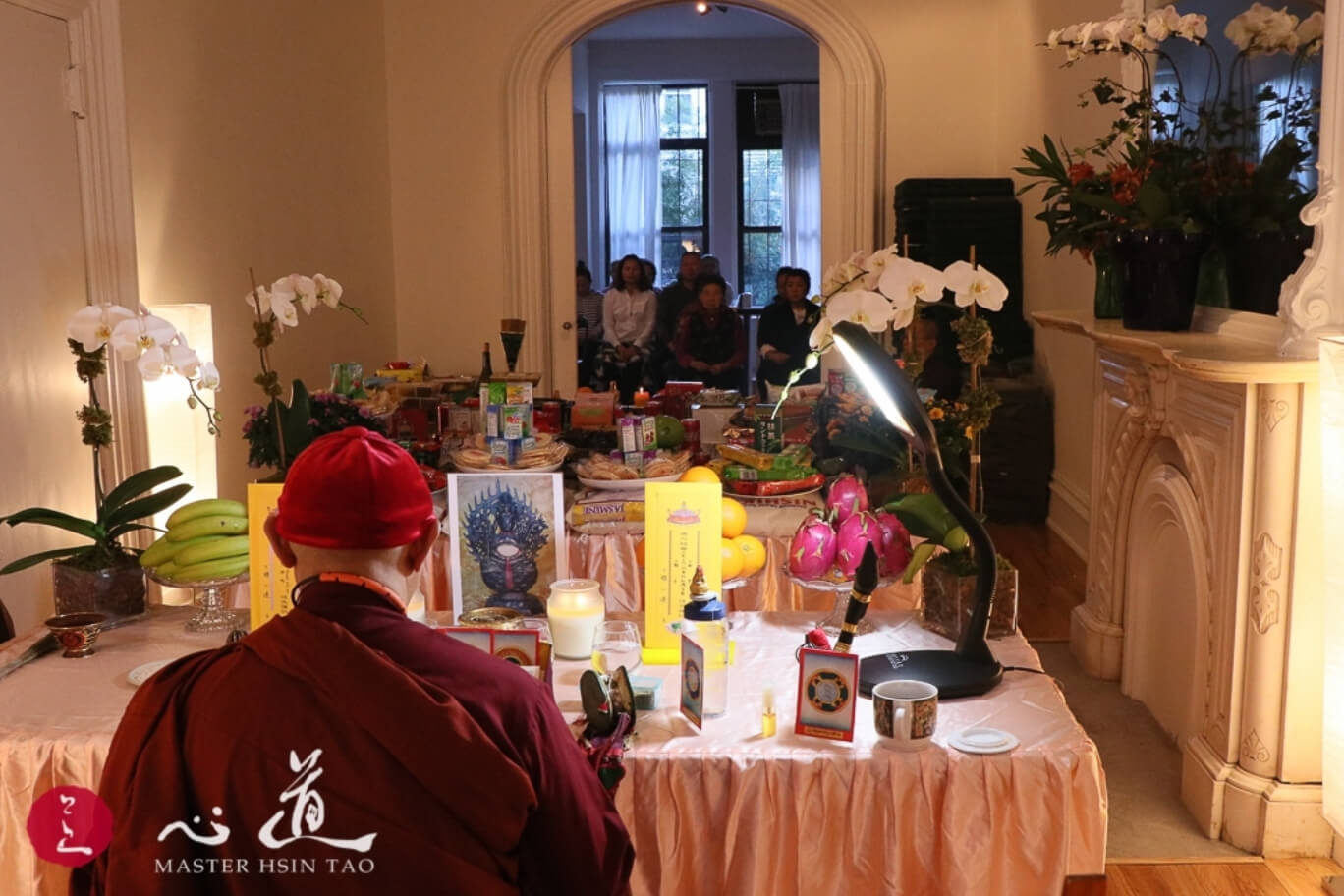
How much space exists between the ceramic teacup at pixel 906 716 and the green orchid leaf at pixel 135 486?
1.64m

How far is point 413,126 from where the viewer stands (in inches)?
301

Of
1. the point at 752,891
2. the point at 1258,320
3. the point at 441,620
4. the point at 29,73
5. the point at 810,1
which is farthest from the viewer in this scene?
the point at 810,1

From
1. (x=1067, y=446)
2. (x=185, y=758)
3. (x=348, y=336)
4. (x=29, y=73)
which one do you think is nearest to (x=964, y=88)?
(x=1067, y=446)

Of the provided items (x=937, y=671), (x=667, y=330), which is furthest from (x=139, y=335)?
(x=667, y=330)

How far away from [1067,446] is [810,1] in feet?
9.34

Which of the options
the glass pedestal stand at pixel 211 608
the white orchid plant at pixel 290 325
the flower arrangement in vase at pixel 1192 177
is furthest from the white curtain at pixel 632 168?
the glass pedestal stand at pixel 211 608

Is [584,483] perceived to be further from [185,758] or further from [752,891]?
[185,758]

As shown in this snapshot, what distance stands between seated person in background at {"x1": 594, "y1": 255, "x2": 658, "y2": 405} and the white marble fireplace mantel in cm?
616

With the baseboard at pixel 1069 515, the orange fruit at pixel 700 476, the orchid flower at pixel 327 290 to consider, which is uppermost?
the orchid flower at pixel 327 290

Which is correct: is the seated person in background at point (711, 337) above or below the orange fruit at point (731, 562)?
above

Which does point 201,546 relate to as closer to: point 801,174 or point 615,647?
point 615,647

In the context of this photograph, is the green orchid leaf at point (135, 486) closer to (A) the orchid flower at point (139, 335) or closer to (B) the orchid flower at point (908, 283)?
(A) the orchid flower at point (139, 335)

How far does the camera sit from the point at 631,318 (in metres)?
10.2

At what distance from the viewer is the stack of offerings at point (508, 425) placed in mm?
3844
